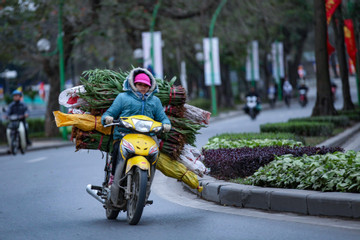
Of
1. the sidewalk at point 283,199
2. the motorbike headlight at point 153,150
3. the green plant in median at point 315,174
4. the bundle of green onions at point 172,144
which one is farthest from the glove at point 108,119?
the green plant in median at point 315,174

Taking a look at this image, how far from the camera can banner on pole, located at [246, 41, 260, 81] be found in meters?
50.8

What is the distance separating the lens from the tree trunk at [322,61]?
76.4 feet

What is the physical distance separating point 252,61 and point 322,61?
29038mm

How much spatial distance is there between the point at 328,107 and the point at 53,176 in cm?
1194

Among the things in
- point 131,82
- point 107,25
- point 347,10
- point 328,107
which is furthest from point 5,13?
point 131,82

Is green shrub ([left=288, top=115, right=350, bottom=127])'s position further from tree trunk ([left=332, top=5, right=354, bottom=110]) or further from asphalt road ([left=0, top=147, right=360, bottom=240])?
asphalt road ([left=0, top=147, right=360, bottom=240])

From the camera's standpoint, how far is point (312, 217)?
7.75 metres

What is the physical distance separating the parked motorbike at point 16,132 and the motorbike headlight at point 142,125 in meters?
13.9

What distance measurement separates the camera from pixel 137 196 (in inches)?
293

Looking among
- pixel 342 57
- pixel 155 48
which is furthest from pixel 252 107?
pixel 155 48

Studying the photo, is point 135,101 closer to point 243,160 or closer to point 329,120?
point 243,160

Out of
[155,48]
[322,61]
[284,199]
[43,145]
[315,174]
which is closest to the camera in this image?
[284,199]

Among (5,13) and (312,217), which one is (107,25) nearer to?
(5,13)

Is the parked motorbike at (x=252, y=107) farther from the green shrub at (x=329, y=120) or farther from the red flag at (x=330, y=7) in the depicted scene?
the green shrub at (x=329, y=120)
